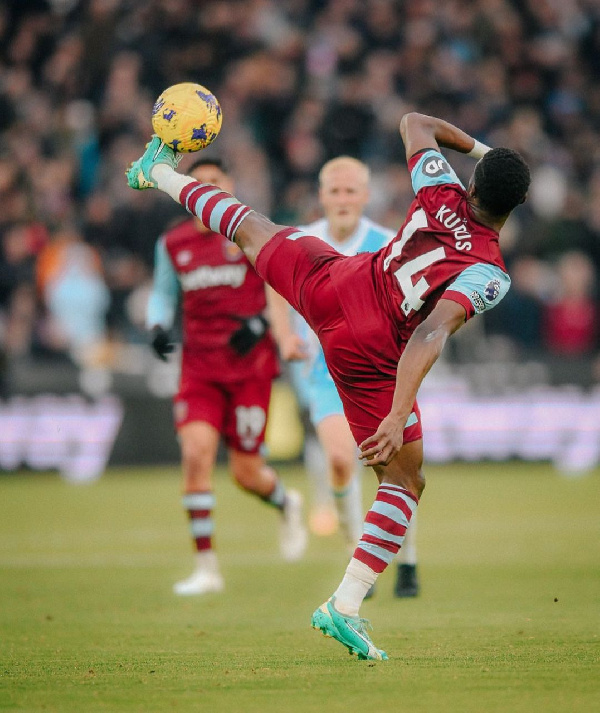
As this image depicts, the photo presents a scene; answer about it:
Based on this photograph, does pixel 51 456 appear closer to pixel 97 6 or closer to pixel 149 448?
pixel 149 448

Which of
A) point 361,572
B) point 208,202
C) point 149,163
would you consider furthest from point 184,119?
point 361,572

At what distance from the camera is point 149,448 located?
1536 cm

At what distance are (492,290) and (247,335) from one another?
134 inches

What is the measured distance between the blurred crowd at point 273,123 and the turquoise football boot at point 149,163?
8.77 metres

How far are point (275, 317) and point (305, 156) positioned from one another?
31.1ft

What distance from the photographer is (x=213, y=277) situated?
28.7 feet

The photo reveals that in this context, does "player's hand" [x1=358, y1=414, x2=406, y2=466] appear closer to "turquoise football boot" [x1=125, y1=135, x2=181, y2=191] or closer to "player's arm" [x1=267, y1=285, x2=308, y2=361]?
"turquoise football boot" [x1=125, y1=135, x2=181, y2=191]

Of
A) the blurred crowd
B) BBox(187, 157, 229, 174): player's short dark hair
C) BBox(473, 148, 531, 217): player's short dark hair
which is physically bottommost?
→ BBox(473, 148, 531, 217): player's short dark hair

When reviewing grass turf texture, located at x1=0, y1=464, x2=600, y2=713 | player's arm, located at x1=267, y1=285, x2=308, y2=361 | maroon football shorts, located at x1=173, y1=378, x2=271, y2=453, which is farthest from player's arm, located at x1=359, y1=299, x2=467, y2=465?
maroon football shorts, located at x1=173, y1=378, x2=271, y2=453

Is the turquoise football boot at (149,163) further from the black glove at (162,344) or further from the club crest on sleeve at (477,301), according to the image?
the club crest on sleeve at (477,301)

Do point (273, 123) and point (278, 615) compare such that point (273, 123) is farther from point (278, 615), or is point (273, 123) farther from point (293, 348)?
point (278, 615)

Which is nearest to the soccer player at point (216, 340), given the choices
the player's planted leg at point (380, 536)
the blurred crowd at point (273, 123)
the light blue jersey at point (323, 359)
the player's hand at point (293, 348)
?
the light blue jersey at point (323, 359)

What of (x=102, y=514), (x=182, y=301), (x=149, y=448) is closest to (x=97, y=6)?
(x=149, y=448)

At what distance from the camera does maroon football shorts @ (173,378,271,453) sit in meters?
8.62
